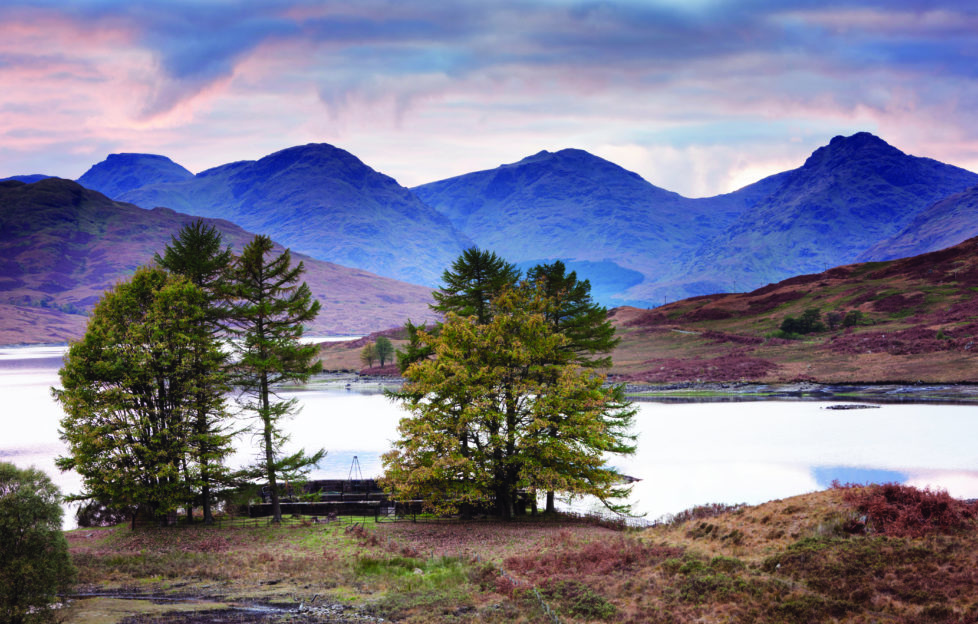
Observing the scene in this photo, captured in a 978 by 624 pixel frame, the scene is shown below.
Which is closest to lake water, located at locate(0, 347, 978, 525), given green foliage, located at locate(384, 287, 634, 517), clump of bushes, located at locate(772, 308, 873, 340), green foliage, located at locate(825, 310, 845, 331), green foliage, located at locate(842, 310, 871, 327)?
green foliage, located at locate(384, 287, 634, 517)

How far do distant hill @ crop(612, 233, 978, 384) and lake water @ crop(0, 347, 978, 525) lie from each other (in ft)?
83.1

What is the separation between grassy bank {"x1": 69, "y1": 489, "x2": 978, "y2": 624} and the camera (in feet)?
67.2

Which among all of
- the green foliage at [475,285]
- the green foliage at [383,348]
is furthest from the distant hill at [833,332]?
the green foliage at [475,285]

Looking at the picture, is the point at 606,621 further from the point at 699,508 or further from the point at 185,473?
the point at 185,473

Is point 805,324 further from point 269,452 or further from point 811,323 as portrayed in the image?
point 269,452

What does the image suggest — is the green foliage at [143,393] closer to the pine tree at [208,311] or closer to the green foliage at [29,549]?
the pine tree at [208,311]

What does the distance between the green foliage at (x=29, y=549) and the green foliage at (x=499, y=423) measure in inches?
632

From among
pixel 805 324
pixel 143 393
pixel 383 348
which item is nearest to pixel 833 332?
pixel 805 324

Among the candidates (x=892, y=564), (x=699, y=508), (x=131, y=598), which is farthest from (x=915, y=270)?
(x=131, y=598)

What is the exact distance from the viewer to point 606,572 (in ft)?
86.6

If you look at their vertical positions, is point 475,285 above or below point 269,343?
above

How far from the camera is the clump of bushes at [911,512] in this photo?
75.9 ft

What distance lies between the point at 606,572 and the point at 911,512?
34.0 ft

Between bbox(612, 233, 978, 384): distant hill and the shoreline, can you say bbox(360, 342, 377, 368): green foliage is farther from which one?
the shoreline
